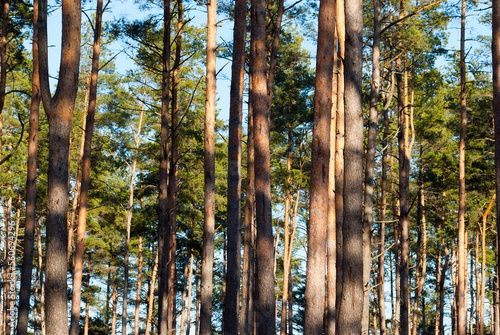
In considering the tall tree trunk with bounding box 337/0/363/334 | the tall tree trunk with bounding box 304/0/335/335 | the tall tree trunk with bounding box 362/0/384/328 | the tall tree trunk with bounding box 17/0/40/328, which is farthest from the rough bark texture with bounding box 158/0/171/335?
the tall tree trunk with bounding box 337/0/363/334

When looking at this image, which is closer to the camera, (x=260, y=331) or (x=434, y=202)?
(x=260, y=331)

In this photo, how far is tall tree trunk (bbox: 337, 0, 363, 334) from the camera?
6047mm

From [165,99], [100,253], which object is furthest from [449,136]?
[100,253]

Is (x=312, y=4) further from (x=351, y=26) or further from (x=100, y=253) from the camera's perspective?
(x=100, y=253)

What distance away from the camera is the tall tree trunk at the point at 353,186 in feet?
19.8

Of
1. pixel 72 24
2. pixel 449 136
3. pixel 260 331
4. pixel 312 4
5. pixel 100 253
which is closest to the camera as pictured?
pixel 72 24

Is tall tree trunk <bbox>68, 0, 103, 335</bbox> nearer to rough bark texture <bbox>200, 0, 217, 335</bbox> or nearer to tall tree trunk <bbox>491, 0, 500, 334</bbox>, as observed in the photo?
rough bark texture <bbox>200, 0, 217, 335</bbox>

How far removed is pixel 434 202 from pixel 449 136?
12.4ft

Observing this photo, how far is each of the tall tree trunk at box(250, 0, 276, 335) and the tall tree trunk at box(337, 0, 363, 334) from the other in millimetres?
1516

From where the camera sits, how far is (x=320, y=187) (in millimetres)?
7301

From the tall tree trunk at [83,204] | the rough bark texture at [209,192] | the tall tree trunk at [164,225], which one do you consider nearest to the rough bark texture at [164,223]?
the tall tree trunk at [164,225]

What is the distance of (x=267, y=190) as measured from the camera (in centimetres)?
774

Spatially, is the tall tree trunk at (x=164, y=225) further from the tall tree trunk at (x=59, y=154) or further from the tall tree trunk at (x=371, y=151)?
the tall tree trunk at (x=59, y=154)

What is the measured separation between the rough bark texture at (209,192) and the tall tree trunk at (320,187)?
2.84 meters
